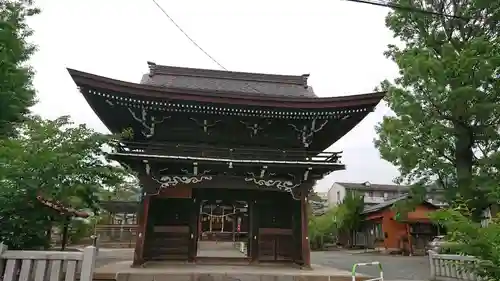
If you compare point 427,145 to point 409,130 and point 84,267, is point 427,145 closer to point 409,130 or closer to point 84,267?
point 409,130

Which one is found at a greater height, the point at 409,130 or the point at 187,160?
the point at 409,130

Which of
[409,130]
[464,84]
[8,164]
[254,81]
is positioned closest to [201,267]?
[8,164]

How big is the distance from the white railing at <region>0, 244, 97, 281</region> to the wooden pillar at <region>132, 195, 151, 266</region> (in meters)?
4.98

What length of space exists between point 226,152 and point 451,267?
6655mm

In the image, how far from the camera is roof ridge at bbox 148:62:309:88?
15003 mm

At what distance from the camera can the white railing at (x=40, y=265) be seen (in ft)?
17.7

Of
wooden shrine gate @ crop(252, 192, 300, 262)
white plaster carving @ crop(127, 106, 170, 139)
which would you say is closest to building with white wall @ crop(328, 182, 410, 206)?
wooden shrine gate @ crop(252, 192, 300, 262)

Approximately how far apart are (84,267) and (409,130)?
13.5m

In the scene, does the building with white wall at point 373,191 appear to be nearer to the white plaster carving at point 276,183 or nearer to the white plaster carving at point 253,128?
the white plaster carving at point 276,183

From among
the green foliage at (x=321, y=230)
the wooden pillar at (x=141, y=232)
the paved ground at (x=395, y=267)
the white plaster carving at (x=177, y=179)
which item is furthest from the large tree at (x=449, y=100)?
the green foliage at (x=321, y=230)

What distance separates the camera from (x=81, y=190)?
7.27 metres

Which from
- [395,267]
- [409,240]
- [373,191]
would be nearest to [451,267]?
[395,267]

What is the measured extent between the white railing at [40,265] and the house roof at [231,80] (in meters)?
9.07

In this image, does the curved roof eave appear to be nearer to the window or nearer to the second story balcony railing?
the second story balcony railing
